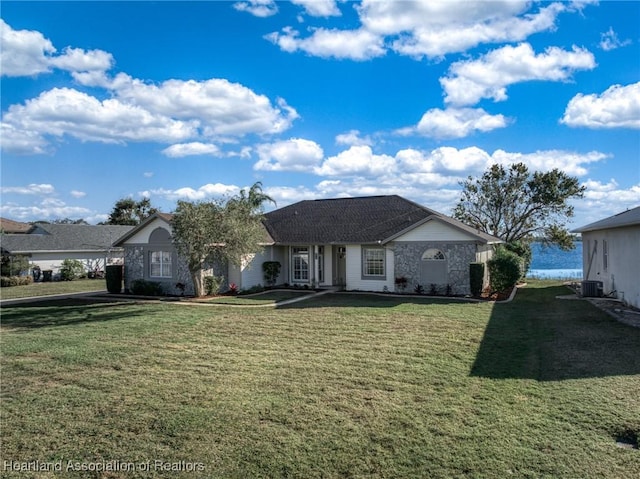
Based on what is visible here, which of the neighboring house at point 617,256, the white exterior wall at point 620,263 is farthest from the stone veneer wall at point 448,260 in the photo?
the white exterior wall at point 620,263

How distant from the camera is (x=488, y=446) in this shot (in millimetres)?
5652

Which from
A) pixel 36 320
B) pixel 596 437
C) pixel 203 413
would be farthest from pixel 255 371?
pixel 36 320

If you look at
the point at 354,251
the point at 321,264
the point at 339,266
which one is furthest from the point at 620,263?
the point at 321,264

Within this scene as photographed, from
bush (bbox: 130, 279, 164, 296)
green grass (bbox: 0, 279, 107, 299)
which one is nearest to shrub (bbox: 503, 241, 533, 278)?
bush (bbox: 130, 279, 164, 296)

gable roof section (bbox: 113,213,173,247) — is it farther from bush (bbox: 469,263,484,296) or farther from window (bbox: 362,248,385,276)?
bush (bbox: 469,263,484,296)

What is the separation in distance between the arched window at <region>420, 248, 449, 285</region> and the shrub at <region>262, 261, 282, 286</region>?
7636 mm

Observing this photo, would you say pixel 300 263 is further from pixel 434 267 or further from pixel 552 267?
pixel 552 267

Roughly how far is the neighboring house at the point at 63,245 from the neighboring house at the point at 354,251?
13180mm

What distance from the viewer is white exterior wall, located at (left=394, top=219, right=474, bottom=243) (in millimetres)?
20922

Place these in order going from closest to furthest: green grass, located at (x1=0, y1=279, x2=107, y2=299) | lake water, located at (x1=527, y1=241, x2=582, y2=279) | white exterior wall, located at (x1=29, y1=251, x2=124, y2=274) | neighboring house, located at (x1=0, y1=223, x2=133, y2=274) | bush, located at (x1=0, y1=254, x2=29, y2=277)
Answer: green grass, located at (x1=0, y1=279, x2=107, y2=299) → bush, located at (x1=0, y1=254, x2=29, y2=277) → neighboring house, located at (x1=0, y1=223, x2=133, y2=274) → white exterior wall, located at (x1=29, y1=251, x2=124, y2=274) → lake water, located at (x1=527, y1=241, x2=582, y2=279)

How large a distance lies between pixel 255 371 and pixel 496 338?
623cm

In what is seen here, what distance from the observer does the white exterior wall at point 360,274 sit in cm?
2242

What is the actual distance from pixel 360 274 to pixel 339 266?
6.72ft

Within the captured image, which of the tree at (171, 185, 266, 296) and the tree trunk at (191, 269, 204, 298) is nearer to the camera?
the tree at (171, 185, 266, 296)
